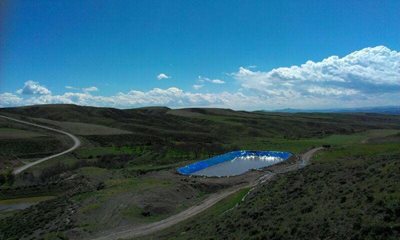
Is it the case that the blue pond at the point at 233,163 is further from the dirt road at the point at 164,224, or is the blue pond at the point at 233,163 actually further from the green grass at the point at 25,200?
the green grass at the point at 25,200

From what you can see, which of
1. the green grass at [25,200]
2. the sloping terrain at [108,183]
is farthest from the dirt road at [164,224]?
the green grass at [25,200]

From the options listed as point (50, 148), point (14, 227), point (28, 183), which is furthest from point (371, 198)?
point (50, 148)

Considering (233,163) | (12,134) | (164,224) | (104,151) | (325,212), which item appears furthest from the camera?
(12,134)

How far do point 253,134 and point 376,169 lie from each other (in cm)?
11527

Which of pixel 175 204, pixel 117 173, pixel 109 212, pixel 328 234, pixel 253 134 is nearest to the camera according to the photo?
pixel 328 234

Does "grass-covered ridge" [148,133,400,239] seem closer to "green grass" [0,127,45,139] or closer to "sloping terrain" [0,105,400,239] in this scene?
"sloping terrain" [0,105,400,239]

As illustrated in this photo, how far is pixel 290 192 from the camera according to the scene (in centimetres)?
2756

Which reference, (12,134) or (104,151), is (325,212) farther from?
(12,134)

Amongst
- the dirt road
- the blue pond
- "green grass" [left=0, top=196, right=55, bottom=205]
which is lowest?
"green grass" [left=0, top=196, right=55, bottom=205]

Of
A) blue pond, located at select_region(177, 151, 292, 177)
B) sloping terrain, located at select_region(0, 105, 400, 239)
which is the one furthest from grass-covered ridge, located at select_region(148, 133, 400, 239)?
blue pond, located at select_region(177, 151, 292, 177)

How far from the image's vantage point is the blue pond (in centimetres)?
6377

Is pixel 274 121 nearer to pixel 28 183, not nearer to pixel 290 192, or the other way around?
pixel 28 183

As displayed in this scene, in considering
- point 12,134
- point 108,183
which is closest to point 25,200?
point 108,183

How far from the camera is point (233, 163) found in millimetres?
74375
